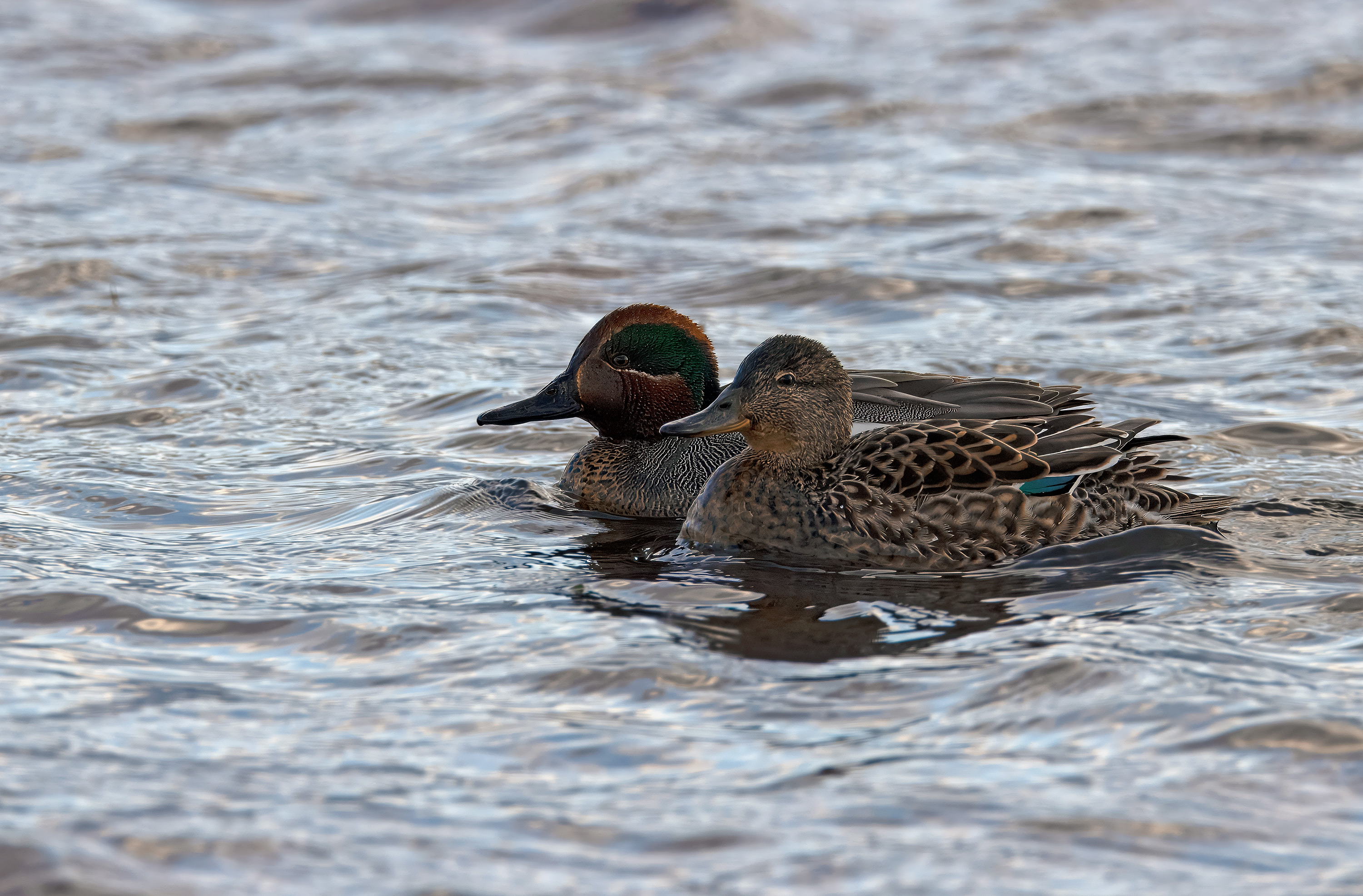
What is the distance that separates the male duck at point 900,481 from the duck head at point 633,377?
0.92 m

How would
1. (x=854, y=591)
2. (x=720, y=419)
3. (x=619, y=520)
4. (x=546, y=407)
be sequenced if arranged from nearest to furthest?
(x=854, y=591), (x=720, y=419), (x=619, y=520), (x=546, y=407)

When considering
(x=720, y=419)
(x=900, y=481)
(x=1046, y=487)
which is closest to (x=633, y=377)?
(x=720, y=419)

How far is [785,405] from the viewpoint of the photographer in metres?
7.01

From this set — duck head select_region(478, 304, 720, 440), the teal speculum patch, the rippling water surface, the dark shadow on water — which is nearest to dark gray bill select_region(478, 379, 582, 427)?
duck head select_region(478, 304, 720, 440)

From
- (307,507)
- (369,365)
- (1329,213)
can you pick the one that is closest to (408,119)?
(369,365)

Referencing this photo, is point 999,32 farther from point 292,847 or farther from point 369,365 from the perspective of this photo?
point 292,847

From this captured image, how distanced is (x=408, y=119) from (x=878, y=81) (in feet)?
17.2

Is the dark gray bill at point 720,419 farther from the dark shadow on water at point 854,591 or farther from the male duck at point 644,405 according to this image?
the male duck at point 644,405

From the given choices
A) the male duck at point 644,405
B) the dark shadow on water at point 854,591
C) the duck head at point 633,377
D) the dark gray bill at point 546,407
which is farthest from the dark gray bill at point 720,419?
the dark gray bill at point 546,407

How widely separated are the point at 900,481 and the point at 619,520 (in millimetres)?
1558

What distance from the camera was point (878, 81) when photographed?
1898 cm

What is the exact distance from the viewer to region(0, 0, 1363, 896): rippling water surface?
460 centimetres

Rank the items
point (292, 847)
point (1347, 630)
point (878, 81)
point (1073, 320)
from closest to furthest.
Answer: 1. point (292, 847)
2. point (1347, 630)
3. point (1073, 320)
4. point (878, 81)

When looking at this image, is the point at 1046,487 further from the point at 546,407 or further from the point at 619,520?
the point at 546,407
